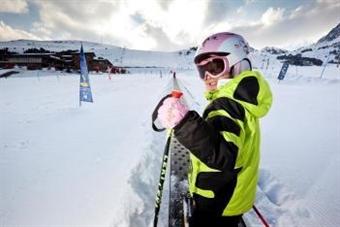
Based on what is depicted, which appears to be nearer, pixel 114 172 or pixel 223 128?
pixel 223 128

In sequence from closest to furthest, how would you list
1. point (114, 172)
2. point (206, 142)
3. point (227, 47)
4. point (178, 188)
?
point (206, 142)
point (227, 47)
point (178, 188)
point (114, 172)

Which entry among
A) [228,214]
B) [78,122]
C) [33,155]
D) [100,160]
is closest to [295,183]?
[228,214]

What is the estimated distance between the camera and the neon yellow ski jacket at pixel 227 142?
1.41m

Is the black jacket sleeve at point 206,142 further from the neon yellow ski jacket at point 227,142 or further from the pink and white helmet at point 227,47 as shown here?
the pink and white helmet at point 227,47

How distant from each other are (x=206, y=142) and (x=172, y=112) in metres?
0.25

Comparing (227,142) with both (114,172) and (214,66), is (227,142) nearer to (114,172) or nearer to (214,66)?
(214,66)

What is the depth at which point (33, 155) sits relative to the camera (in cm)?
525

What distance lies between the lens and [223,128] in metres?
1.44

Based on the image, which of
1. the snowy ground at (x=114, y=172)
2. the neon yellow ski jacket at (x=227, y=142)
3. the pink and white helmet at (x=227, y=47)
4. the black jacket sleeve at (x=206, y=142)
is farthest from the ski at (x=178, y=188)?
the pink and white helmet at (x=227, y=47)

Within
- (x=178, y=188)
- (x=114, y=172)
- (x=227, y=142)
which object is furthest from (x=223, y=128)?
(x=114, y=172)

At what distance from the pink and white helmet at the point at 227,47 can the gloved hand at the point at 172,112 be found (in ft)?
1.90

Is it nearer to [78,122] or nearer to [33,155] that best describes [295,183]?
[33,155]

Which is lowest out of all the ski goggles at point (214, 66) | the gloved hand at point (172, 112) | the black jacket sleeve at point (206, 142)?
the black jacket sleeve at point (206, 142)

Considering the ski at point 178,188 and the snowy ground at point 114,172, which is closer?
the ski at point 178,188
